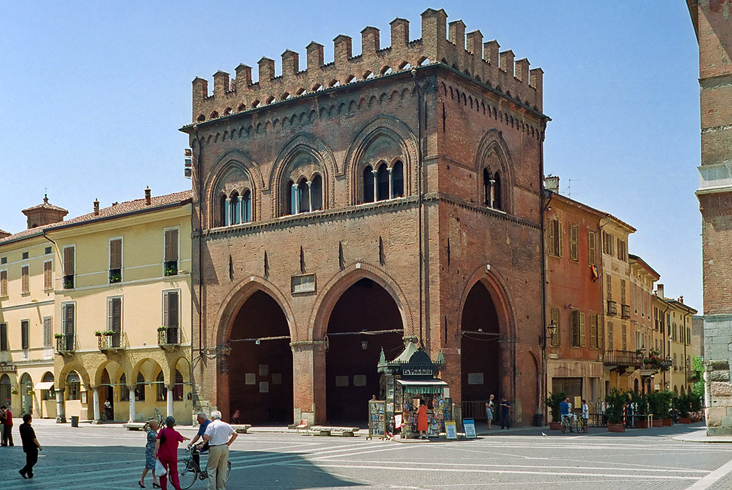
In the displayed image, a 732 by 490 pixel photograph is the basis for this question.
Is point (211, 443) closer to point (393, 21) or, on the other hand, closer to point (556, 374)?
point (393, 21)

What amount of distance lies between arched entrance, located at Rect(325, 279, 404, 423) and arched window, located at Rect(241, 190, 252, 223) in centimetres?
511

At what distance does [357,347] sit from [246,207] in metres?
7.27

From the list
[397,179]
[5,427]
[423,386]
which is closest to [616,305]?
[397,179]

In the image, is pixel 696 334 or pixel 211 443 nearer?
pixel 211 443

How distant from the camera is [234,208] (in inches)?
1399

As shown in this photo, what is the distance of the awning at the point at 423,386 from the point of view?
26422mm

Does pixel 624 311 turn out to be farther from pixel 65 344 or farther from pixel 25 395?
pixel 25 395

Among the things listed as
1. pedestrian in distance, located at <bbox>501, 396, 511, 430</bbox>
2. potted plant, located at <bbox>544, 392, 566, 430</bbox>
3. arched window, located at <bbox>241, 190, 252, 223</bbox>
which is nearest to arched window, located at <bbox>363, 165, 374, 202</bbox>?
arched window, located at <bbox>241, 190, 252, 223</bbox>

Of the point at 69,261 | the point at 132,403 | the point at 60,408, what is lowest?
the point at 60,408

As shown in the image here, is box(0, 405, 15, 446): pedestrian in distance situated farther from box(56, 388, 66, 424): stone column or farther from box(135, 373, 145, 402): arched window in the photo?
box(56, 388, 66, 424): stone column

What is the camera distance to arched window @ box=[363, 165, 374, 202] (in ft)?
103

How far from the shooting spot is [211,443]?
14414 millimetres

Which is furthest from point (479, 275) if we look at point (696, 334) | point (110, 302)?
point (696, 334)

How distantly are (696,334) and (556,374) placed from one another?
6064 cm
